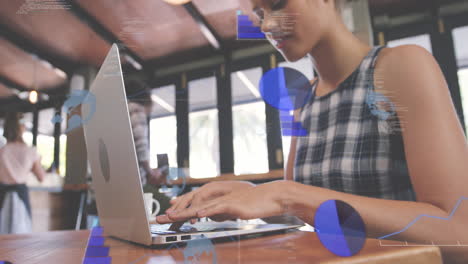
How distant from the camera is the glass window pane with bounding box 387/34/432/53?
1.18ft

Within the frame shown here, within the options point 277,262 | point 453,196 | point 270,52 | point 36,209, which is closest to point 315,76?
point 270,52

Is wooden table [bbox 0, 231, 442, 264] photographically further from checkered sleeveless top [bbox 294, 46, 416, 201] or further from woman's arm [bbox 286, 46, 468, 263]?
checkered sleeveless top [bbox 294, 46, 416, 201]

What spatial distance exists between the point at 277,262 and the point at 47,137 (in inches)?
15.3

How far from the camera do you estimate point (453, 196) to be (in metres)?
0.29

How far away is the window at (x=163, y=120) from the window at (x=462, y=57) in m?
0.38

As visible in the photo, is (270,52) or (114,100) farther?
(270,52)

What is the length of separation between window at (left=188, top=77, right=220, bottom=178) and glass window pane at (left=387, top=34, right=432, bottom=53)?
0.26m

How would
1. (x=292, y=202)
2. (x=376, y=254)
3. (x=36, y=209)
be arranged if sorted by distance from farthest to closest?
(x=36, y=209), (x=292, y=202), (x=376, y=254)

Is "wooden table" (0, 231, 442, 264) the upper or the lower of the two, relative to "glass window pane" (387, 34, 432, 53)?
lower

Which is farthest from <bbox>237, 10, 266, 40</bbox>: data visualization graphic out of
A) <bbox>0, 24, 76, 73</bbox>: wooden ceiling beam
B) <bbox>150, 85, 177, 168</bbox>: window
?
<bbox>0, 24, 76, 73</bbox>: wooden ceiling beam

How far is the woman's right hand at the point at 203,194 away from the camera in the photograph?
0.36m

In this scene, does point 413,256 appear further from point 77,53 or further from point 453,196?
point 77,53
